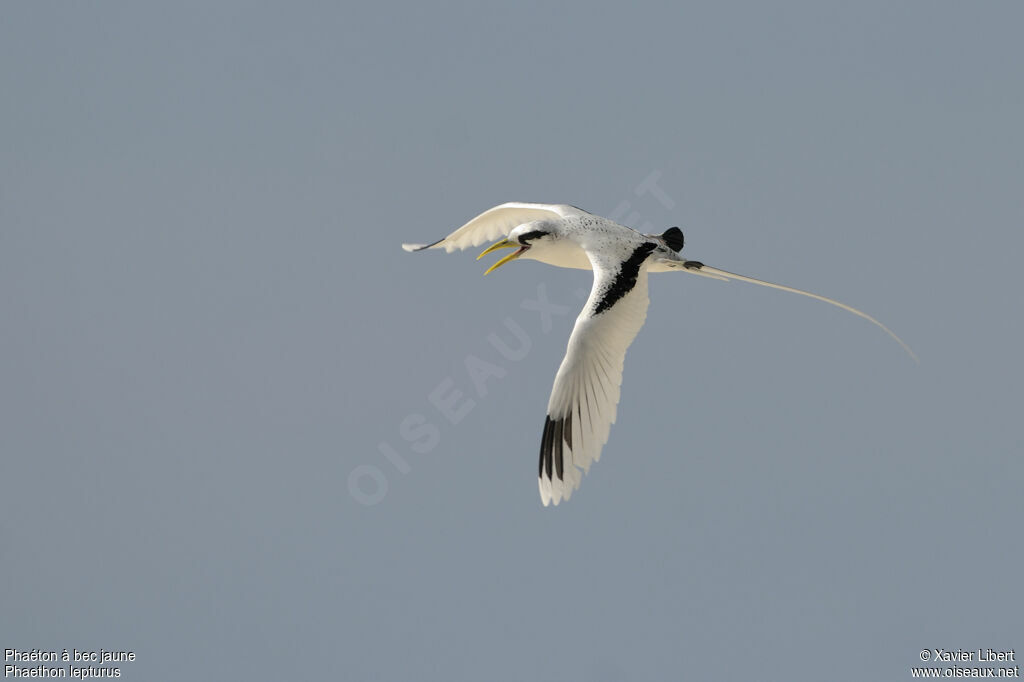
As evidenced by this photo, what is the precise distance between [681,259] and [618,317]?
179 centimetres

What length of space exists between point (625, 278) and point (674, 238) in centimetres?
205

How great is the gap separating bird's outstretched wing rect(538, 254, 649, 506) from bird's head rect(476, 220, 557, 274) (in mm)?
2010

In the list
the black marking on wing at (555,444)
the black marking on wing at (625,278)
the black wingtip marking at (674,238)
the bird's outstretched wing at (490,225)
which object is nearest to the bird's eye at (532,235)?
the bird's outstretched wing at (490,225)

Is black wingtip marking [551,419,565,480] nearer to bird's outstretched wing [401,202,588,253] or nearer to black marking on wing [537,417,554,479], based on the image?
black marking on wing [537,417,554,479]

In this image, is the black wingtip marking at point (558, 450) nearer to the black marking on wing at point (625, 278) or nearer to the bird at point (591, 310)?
the bird at point (591, 310)

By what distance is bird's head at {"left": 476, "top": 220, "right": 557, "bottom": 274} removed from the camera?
16.1m

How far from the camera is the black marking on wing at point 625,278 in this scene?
47.4 feet

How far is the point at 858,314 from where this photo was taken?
48.7 ft

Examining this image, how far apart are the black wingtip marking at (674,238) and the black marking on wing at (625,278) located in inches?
35.1

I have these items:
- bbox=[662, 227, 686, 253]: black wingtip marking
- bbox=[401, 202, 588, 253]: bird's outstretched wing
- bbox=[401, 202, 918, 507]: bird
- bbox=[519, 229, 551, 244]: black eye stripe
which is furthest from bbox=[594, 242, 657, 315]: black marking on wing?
bbox=[401, 202, 588, 253]: bird's outstretched wing

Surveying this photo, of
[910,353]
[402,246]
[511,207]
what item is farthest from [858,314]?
[402,246]

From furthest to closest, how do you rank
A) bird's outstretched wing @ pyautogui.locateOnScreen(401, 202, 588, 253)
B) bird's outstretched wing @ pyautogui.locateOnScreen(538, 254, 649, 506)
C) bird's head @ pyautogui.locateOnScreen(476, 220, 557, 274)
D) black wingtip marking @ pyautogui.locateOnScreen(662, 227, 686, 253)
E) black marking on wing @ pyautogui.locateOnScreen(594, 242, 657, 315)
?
bird's outstretched wing @ pyautogui.locateOnScreen(401, 202, 588, 253) < black wingtip marking @ pyautogui.locateOnScreen(662, 227, 686, 253) < bird's head @ pyautogui.locateOnScreen(476, 220, 557, 274) < black marking on wing @ pyautogui.locateOnScreen(594, 242, 657, 315) < bird's outstretched wing @ pyautogui.locateOnScreen(538, 254, 649, 506)

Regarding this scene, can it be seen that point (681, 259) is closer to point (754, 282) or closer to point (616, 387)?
point (754, 282)

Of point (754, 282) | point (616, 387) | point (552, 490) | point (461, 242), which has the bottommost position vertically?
point (552, 490)
